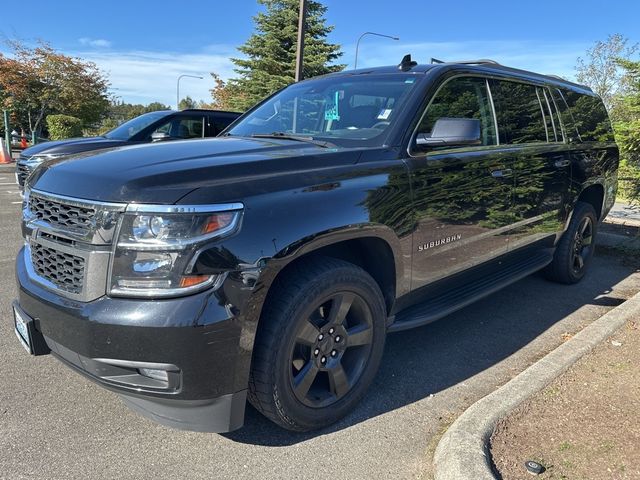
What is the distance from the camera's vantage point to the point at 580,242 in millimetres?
5418

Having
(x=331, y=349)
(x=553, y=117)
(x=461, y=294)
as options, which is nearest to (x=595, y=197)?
(x=553, y=117)

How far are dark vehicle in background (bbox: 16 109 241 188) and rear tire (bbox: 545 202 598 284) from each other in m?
4.88

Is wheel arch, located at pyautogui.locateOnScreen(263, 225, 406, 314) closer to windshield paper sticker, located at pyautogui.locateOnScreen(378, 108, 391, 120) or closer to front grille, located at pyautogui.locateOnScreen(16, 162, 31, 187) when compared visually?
windshield paper sticker, located at pyautogui.locateOnScreen(378, 108, 391, 120)

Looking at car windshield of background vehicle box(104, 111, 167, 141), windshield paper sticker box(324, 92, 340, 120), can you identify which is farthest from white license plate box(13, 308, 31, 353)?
car windshield of background vehicle box(104, 111, 167, 141)

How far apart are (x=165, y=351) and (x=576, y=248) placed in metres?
4.65

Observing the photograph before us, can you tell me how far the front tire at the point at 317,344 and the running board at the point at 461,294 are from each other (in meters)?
0.29

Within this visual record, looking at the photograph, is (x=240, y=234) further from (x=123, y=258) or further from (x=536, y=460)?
(x=536, y=460)

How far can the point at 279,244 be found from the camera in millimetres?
2281

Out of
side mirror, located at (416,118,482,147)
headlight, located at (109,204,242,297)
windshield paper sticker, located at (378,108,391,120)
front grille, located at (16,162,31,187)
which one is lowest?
front grille, located at (16,162,31,187)

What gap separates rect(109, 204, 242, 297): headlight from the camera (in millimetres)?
2074

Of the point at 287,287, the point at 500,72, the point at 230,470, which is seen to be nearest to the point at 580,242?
the point at 500,72

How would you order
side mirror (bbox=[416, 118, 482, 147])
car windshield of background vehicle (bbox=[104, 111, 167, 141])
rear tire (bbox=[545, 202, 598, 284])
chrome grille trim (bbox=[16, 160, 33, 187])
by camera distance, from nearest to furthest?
side mirror (bbox=[416, 118, 482, 147]) < rear tire (bbox=[545, 202, 598, 284]) < chrome grille trim (bbox=[16, 160, 33, 187]) < car windshield of background vehicle (bbox=[104, 111, 167, 141])

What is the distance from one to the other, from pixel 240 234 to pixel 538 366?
2169 millimetres

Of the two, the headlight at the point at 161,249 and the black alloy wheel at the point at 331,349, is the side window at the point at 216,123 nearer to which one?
the black alloy wheel at the point at 331,349
